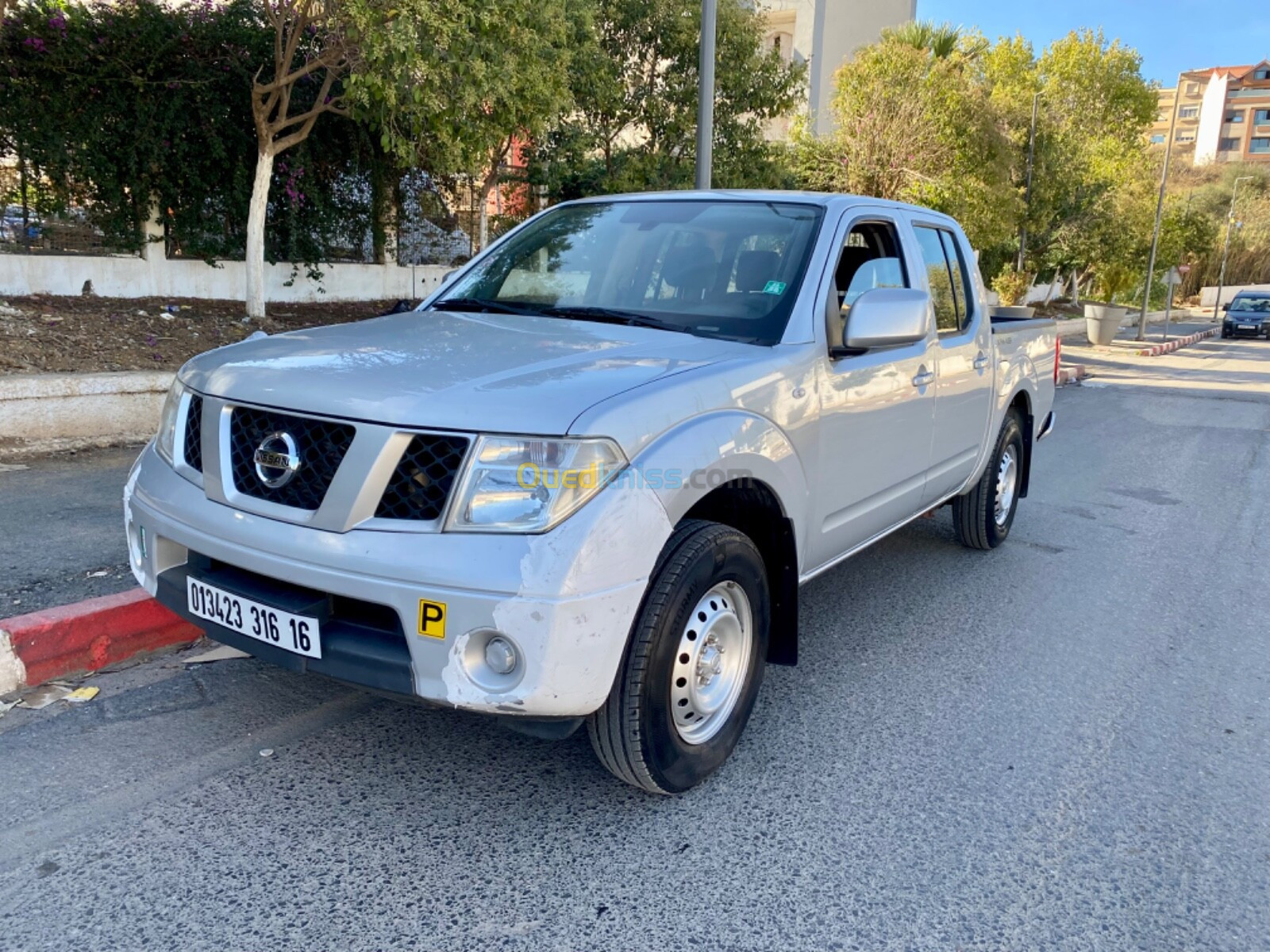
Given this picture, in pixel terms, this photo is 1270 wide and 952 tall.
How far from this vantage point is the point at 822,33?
95.5 ft

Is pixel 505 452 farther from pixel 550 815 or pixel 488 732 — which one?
pixel 488 732

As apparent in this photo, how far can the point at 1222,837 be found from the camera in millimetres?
2855

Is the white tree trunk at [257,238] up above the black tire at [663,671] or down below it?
above

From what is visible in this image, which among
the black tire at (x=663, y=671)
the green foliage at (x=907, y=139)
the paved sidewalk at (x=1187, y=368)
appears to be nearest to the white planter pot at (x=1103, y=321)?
the paved sidewalk at (x=1187, y=368)

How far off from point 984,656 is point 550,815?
2.26 metres

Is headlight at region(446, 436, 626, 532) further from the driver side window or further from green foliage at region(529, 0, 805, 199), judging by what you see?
green foliage at region(529, 0, 805, 199)

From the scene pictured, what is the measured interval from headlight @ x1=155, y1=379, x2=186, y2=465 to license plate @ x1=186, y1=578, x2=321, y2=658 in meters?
0.52

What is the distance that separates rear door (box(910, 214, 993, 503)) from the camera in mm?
4410

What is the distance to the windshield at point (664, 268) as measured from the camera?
3.42 meters

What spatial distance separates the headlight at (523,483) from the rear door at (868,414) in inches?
48.3

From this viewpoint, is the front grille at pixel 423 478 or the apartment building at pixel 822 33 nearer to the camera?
the front grille at pixel 423 478

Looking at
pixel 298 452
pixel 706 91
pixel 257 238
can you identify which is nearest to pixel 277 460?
pixel 298 452

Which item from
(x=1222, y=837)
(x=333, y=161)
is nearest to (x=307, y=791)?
(x=1222, y=837)

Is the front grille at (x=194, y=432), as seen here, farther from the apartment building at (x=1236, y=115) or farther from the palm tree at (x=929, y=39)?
the apartment building at (x=1236, y=115)
